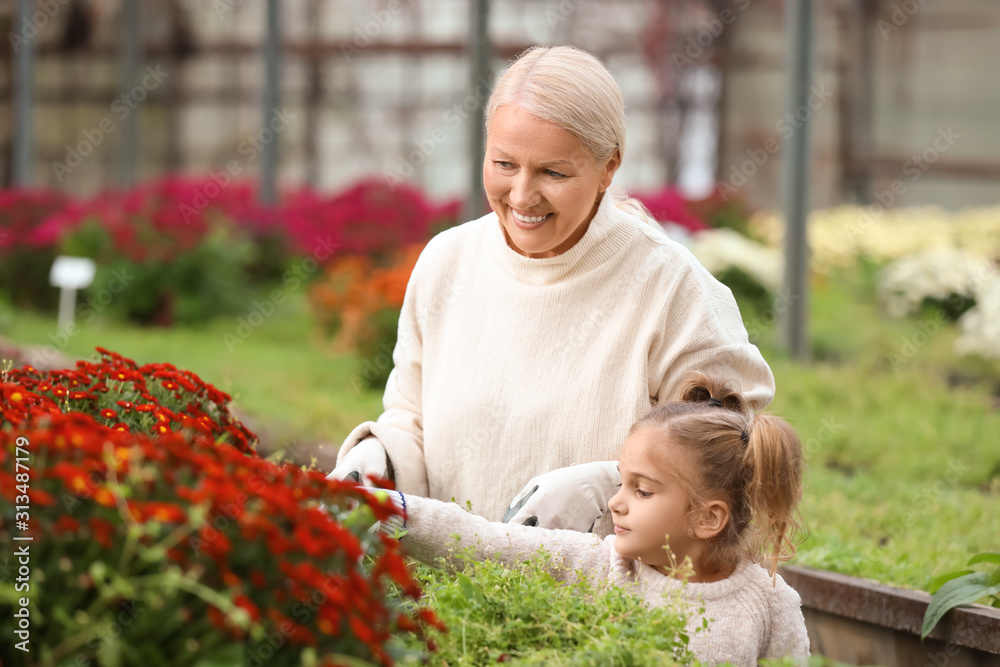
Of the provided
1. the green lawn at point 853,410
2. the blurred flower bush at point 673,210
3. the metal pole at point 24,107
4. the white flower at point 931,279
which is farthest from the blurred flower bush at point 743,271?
the metal pole at point 24,107

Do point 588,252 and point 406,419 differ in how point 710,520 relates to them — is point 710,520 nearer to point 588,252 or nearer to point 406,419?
point 588,252

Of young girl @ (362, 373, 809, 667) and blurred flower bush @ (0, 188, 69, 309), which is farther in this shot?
blurred flower bush @ (0, 188, 69, 309)

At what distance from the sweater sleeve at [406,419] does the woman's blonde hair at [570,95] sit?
0.67m

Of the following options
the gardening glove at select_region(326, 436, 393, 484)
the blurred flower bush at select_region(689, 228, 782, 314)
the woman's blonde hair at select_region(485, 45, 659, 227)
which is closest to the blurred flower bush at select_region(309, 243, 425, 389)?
the blurred flower bush at select_region(689, 228, 782, 314)

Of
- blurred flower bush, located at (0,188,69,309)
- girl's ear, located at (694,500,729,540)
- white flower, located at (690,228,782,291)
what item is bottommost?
blurred flower bush, located at (0,188,69,309)

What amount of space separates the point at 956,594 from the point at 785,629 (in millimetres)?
759

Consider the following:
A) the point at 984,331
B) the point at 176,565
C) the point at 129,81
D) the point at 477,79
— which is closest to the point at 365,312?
the point at 477,79

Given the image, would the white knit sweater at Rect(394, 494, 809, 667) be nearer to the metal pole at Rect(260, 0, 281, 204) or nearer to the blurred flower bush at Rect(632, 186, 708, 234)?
the blurred flower bush at Rect(632, 186, 708, 234)

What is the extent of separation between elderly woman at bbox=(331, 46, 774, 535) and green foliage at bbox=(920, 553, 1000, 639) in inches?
28.5

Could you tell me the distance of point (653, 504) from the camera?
231cm

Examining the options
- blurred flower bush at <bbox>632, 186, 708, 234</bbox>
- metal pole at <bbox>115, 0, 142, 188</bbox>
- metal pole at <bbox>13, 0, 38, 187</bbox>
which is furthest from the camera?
metal pole at <bbox>115, 0, 142, 188</bbox>

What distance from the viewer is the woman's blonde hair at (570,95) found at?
256cm

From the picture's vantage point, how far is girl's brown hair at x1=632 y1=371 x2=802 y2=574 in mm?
2289

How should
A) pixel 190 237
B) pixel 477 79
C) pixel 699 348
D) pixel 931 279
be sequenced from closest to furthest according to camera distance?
pixel 699 348, pixel 477 79, pixel 931 279, pixel 190 237
